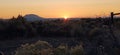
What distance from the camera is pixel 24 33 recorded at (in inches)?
1775

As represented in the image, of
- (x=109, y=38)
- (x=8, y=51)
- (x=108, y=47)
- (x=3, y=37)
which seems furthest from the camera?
(x=3, y=37)

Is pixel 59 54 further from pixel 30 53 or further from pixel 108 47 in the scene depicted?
pixel 108 47

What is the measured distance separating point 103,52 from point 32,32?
20120mm

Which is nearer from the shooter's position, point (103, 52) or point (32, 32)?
point (103, 52)

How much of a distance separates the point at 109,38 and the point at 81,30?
37.7ft

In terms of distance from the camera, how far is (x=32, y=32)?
45.2 m

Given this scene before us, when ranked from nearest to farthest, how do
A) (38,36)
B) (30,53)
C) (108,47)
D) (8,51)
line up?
(30,53)
(108,47)
(8,51)
(38,36)

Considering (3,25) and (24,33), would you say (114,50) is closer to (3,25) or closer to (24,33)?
(24,33)

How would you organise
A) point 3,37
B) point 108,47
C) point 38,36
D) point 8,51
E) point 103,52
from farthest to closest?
1. point 38,36
2. point 3,37
3. point 8,51
4. point 108,47
5. point 103,52

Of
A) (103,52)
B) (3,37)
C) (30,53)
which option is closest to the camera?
(30,53)

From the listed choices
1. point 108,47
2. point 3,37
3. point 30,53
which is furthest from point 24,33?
point 30,53

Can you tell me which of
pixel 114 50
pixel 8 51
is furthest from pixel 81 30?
pixel 114 50

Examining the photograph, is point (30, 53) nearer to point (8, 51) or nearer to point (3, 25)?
point (8, 51)

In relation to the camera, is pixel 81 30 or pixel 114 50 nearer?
pixel 114 50
